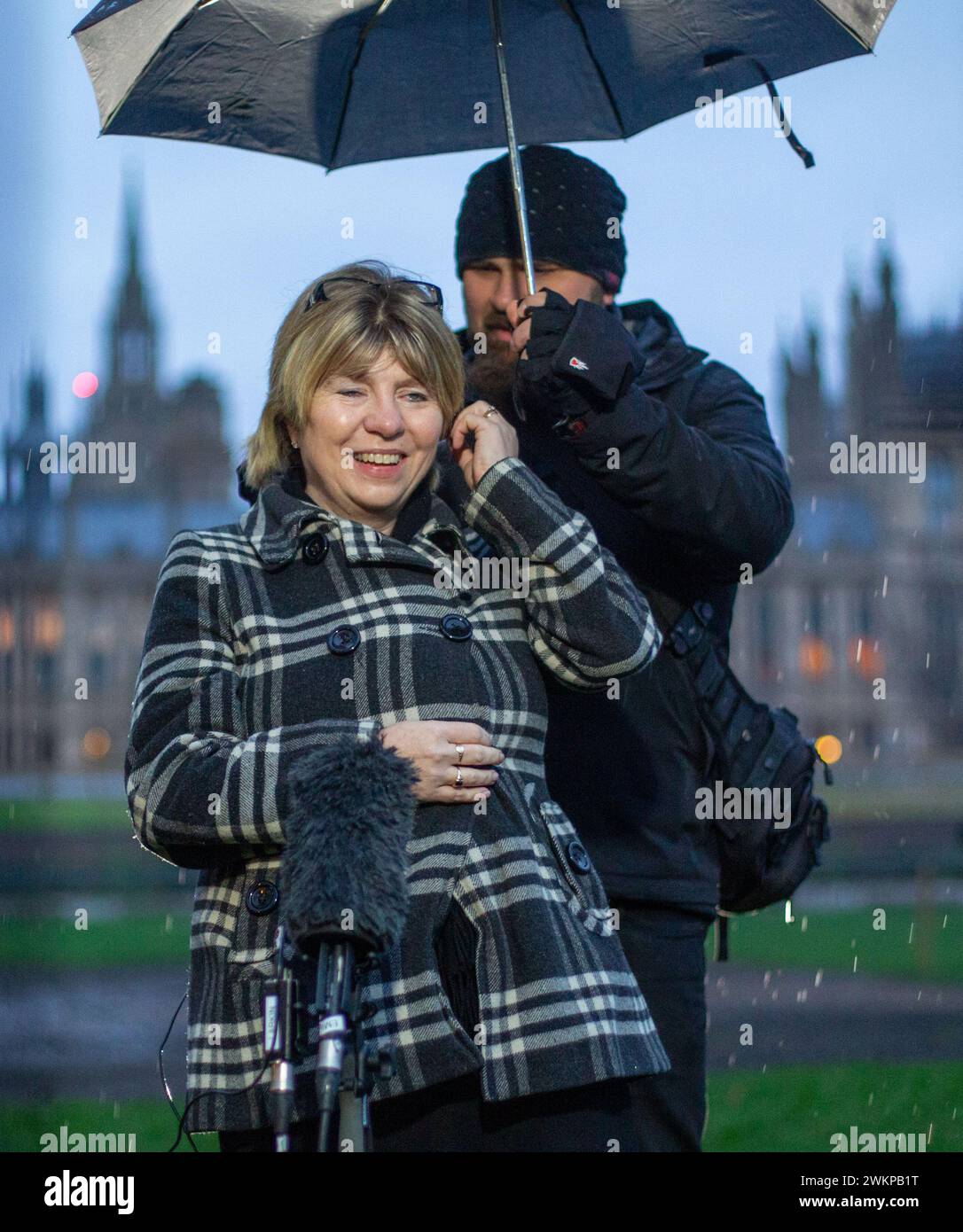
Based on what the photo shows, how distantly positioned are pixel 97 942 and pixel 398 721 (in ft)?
49.5

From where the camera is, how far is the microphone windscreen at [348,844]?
2430 millimetres

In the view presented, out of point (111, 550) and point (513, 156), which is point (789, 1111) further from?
point (111, 550)

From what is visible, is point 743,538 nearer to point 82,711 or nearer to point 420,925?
Answer: point 420,925

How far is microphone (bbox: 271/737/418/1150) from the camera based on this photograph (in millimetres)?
2395

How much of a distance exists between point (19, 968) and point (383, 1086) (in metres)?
10.5

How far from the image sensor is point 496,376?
3689 mm

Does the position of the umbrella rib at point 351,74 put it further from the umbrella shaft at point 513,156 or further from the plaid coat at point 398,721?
the plaid coat at point 398,721

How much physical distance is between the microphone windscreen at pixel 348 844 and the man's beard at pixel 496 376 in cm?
123

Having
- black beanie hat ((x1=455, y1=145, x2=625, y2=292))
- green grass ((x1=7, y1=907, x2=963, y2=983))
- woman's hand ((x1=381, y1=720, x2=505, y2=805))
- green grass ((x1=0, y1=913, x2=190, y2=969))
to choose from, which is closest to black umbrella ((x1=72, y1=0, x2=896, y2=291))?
black beanie hat ((x1=455, y1=145, x2=625, y2=292))

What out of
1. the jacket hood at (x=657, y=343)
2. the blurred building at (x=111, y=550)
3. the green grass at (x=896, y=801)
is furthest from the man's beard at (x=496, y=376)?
the blurred building at (x=111, y=550)

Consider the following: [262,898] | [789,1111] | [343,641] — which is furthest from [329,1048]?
[789,1111]

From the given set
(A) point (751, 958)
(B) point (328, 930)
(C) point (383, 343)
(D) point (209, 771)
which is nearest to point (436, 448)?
(C) point (383, 343)

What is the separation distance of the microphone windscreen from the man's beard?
Answer: 1.23 metres

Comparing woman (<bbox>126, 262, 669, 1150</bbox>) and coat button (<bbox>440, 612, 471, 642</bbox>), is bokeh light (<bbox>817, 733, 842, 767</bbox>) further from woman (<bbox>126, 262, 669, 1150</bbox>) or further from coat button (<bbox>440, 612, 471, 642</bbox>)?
coat button (<bbox>440, 612, 471, 642</bbox>)
